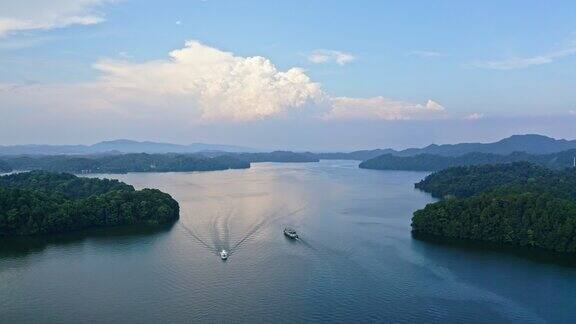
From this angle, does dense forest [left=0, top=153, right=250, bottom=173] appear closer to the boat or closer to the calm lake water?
the calm lake water

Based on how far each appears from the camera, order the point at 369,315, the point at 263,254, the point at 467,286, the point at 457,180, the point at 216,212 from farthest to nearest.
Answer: the point at 457,180, the point at 216,212, the point at 263,254, the point at 467,286, the point at 369,315

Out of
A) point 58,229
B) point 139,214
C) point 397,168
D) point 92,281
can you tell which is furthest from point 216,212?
point 397,168

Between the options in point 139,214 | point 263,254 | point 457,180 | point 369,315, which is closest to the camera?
point 369,315

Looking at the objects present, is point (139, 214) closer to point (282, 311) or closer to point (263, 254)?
point (263, 254)

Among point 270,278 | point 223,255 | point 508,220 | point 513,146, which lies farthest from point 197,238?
point 513,146

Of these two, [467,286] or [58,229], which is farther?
[58,229]

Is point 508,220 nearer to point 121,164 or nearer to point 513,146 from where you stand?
point 121,164
